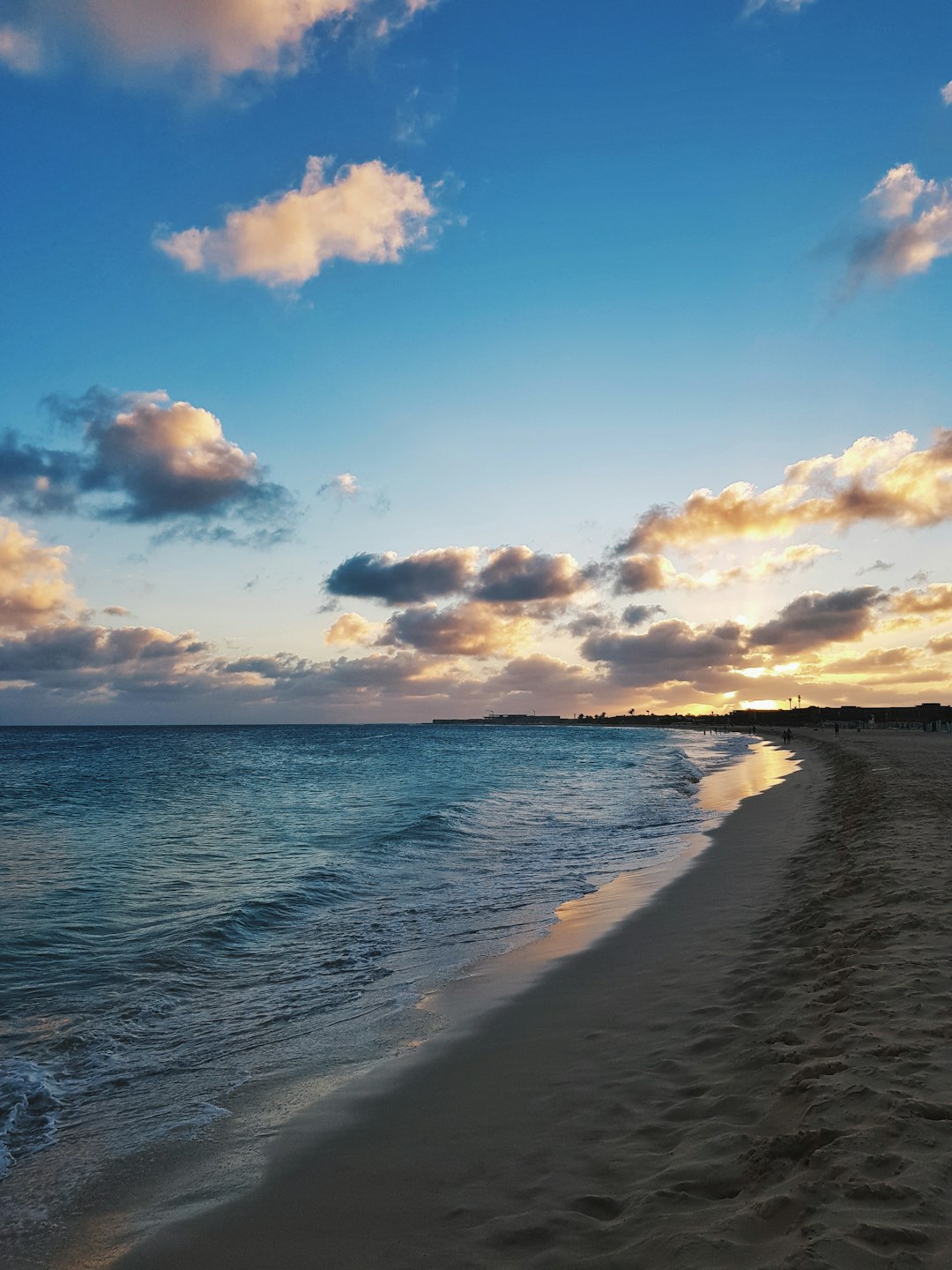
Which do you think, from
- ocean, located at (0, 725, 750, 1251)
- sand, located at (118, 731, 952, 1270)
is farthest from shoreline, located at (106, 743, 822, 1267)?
ocean, located at (0, 725, 750, 1251)

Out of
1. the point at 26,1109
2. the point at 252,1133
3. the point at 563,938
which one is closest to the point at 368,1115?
the point at 252,1133

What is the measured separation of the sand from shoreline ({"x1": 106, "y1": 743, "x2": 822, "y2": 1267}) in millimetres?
24

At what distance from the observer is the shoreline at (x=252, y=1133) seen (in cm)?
430

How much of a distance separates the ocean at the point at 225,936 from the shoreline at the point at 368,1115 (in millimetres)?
601

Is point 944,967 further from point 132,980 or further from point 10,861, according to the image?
point 10,861

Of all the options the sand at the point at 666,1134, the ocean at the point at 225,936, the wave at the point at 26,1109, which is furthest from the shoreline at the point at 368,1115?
the wave at the point at 26,1109

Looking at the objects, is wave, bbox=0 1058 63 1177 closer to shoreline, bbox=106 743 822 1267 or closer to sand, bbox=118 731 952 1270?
shoreline, bbox=106 743 822 1267

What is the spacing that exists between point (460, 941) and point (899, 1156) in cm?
749

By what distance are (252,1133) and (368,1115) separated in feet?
2.70

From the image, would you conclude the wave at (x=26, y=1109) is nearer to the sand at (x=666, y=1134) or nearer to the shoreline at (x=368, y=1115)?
the shoreline at (x=368, y=1115)

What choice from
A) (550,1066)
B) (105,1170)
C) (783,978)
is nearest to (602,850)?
(783,978)

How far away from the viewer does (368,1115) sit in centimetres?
550

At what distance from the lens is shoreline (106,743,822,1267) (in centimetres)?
396

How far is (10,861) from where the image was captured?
57.2 ft
